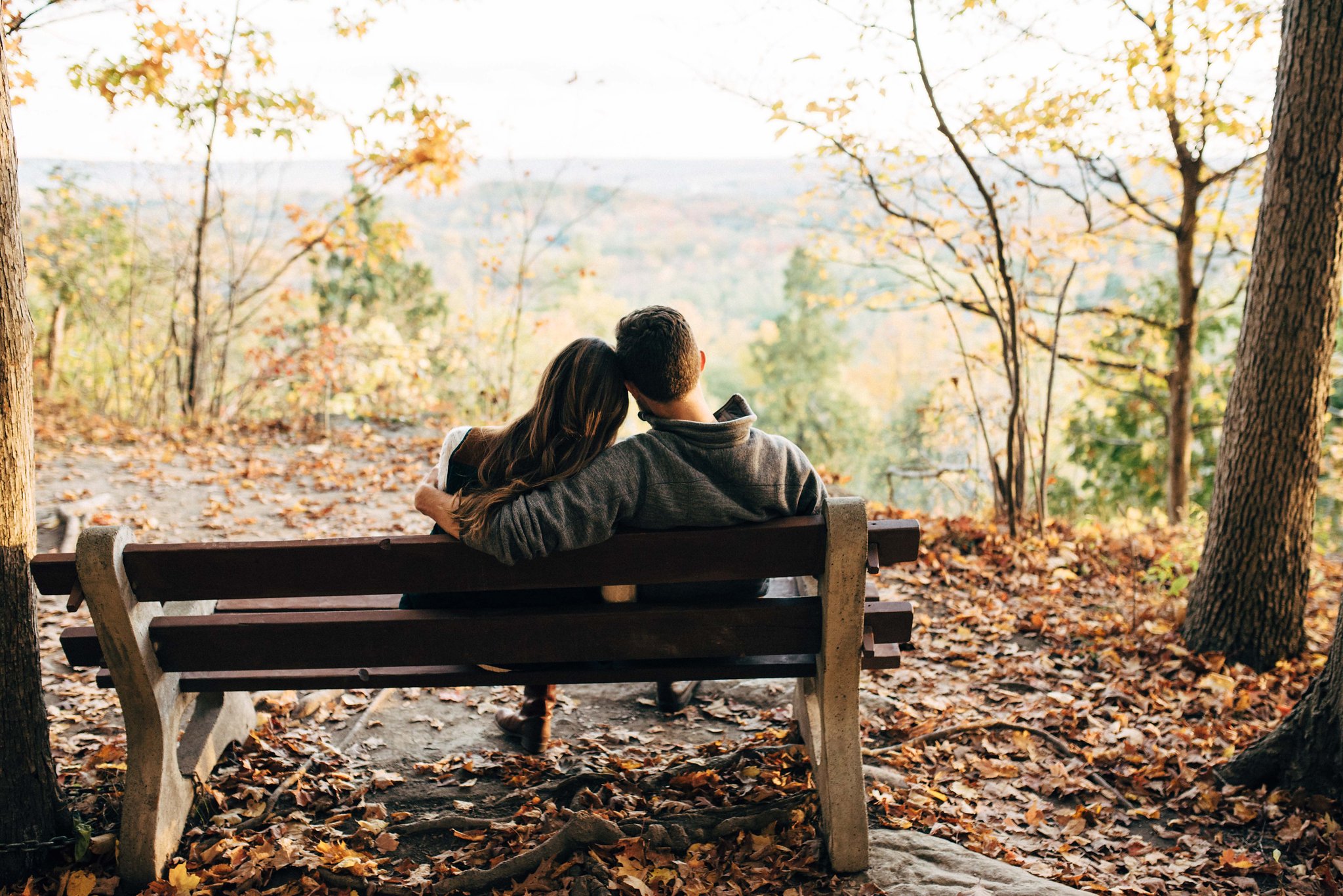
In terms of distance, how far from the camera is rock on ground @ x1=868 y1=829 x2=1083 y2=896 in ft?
7.64

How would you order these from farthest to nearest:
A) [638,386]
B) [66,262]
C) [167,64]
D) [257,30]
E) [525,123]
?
[66,262] → [525,123] → [257,30] → [167,64] → [638,386]

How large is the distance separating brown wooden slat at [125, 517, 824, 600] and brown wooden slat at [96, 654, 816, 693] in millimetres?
406

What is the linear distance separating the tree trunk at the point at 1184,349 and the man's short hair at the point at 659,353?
6756 mm

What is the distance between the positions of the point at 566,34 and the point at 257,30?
23.4 feet

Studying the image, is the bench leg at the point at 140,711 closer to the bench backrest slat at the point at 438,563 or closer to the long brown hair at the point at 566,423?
the bench backrest slat at the point at 438,563

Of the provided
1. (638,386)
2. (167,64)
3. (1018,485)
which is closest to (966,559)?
(1018,485)

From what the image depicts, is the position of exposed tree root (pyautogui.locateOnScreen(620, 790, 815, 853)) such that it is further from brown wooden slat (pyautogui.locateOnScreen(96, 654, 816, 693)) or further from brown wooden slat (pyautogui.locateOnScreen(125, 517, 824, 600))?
brown wooden slat (pyautogui.locateOnScreen(125, 517, 824, 600))

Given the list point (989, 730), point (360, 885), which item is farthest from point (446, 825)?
point (989, 730)

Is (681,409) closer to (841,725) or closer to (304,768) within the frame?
(841,725)

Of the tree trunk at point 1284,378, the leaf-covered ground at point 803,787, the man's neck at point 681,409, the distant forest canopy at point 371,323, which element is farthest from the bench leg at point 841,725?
the distant forest canopy at point 371,323

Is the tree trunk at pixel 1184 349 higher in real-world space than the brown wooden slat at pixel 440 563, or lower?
higher

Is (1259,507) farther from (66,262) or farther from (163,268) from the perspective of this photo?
(66,262)

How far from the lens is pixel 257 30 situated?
8164 mm

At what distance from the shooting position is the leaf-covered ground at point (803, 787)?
256 centimetres
